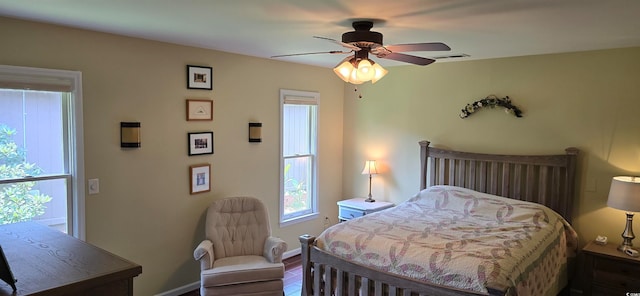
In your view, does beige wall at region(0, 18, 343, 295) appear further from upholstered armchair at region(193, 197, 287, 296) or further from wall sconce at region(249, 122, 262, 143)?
upholstered armchair at region(193, 197, 287, 296)

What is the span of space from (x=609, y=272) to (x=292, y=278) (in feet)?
9.62

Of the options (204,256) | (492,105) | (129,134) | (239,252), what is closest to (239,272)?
(204,256)

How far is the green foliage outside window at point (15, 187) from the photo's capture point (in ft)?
9.92

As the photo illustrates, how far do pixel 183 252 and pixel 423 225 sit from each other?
2.26m

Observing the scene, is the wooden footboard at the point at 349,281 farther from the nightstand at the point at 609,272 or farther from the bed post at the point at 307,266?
the nightstand at the point at 609,272

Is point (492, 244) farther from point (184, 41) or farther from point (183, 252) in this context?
point (184, 41)

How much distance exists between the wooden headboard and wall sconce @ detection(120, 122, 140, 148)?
10.3ft

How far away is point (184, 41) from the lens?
3.77 m

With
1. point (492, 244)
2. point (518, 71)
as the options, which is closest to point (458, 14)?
point (492, 244)

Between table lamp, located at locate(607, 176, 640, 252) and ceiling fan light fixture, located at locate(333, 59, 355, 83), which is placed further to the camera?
table lamp, located at locate(607, 176, 640, 252)

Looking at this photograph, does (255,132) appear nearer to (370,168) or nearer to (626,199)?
(370,168)

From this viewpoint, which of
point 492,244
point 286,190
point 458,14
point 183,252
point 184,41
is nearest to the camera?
point 458,14

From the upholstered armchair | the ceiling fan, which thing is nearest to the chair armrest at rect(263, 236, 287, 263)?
the upholstered armchair

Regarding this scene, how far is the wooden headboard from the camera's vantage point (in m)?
4.12
